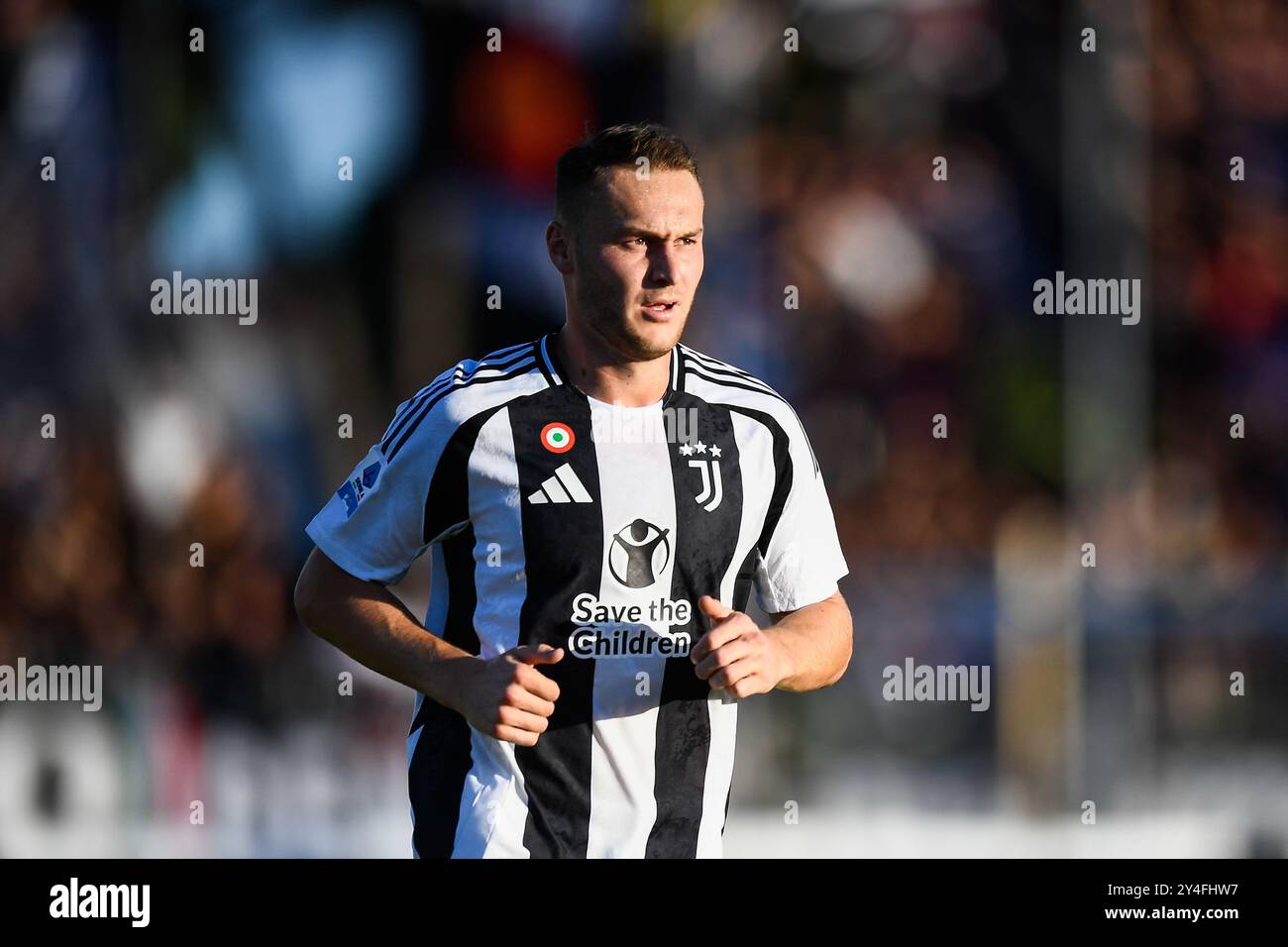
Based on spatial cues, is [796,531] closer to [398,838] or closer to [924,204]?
[398,838]

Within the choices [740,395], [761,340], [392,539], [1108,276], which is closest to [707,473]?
[740,395]

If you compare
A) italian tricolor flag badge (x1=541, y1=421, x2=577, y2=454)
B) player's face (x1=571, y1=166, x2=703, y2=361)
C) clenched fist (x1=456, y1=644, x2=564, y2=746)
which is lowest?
clenched fist (x1=456, y1=644, x2=564, y2=746)

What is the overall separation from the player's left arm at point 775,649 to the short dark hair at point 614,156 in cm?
86

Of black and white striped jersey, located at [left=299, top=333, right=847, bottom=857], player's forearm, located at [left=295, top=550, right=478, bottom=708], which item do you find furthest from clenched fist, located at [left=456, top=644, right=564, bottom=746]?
black and white striped jersey, located at [left=299, top=333, right=847, bottom=857]

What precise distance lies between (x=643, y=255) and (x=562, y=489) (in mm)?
488

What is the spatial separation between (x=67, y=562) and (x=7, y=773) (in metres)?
0.92

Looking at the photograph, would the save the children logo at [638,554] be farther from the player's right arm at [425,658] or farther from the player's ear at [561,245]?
the player's ear at [561,245]

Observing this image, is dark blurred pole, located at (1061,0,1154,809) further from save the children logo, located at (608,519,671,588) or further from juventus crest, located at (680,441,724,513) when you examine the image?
save the children logo, located at (608,519,671,588)

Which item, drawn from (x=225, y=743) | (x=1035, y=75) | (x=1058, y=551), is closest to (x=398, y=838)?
(x=225, y=743)

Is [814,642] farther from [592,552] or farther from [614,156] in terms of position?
[614,156]

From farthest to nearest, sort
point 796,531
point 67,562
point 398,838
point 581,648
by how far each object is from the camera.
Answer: point 67,562 → point 398,838 → point 796,531 → point 581,648

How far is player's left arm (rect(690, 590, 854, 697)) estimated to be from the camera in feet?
9.67

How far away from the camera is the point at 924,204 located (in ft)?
23.4

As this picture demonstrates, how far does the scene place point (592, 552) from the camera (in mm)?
3277
